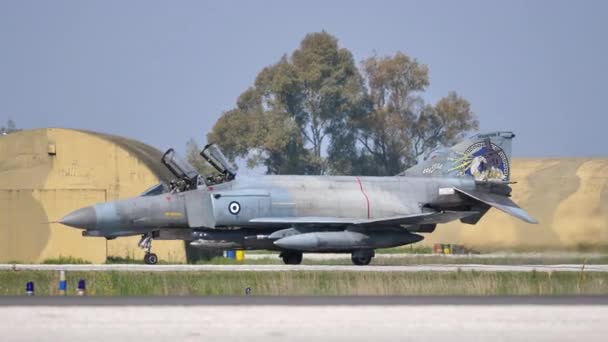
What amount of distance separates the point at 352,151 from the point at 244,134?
21.7ft

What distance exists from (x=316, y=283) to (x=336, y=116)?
45152mm

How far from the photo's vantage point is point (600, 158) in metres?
30.0

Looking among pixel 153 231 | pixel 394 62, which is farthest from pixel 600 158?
pixel 394 62

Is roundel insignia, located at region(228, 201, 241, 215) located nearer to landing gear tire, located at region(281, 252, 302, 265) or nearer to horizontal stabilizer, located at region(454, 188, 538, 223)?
landing gear tire, located at region(281, 252, 302, 265)

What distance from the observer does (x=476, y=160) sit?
28719mm

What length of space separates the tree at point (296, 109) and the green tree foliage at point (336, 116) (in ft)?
0.19

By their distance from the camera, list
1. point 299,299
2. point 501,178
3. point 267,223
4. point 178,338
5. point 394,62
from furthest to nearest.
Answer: point 394,62
point 501,178
point 267,223
point 299,299
point 178,338

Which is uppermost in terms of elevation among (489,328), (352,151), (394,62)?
(394,62)

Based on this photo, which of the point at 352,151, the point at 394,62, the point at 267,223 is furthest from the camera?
the point at 394,62

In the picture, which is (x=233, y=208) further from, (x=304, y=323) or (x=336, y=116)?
(x=336, y=116)

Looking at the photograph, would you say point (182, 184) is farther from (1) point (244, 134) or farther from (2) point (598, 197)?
(1) point (244, 134)

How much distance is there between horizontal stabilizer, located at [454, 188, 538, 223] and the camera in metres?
26.9

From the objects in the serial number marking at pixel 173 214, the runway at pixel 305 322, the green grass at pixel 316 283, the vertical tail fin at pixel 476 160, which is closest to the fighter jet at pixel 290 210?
the serial number marking at pixel 173 214

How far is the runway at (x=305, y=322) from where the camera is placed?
9.68 meters
